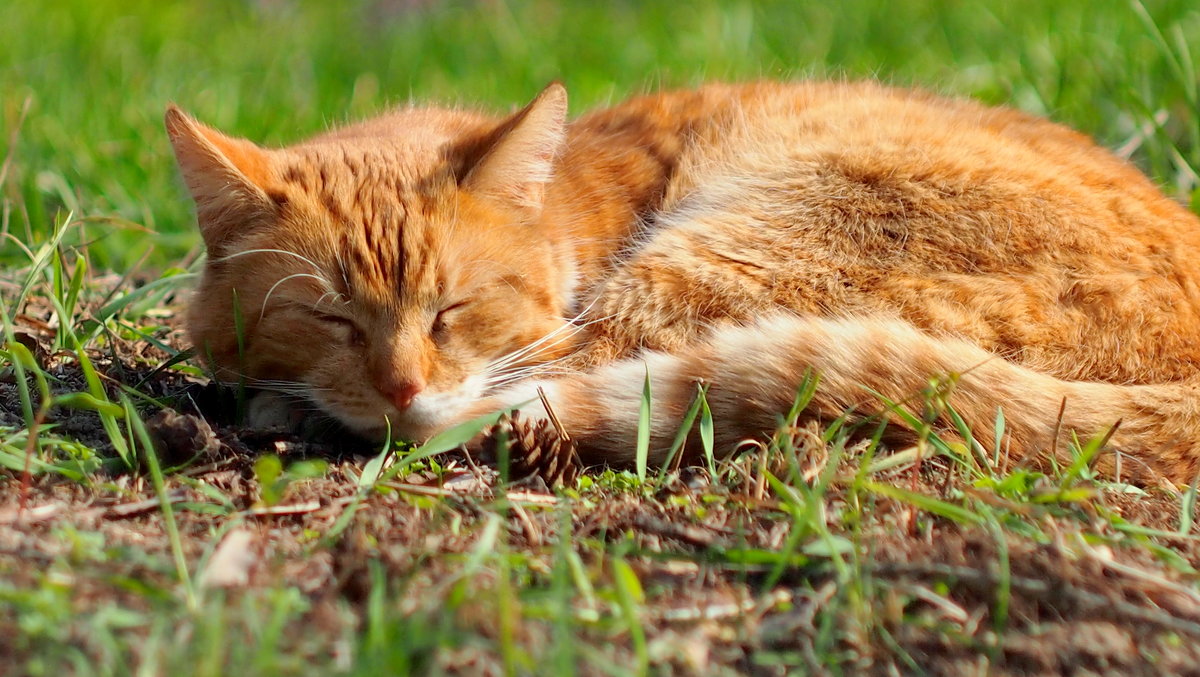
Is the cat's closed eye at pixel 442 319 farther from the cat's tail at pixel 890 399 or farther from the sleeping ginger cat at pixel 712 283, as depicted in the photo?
the cat's tail at pixel 890 399

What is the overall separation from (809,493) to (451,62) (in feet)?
16.0

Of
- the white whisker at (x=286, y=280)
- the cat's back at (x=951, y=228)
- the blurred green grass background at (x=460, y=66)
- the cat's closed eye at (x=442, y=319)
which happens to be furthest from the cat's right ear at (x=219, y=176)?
the cat's back at (x=951, y=228)

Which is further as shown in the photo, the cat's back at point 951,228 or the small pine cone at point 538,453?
the cat's back at point 951,228

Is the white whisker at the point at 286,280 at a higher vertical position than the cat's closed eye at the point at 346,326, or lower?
higher

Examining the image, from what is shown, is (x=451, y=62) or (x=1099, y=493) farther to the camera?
(x=451, y=62)

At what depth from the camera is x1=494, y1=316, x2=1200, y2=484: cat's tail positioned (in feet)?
7.31

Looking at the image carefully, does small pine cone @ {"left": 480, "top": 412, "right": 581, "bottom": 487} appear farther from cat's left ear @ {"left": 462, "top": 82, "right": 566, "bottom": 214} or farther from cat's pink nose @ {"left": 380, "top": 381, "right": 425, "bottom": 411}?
cat's left ear @ {"left": 462, "top": 82, "right": 566, "bottom": 214}

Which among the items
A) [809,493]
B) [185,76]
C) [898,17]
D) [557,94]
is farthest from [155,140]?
[898,17]

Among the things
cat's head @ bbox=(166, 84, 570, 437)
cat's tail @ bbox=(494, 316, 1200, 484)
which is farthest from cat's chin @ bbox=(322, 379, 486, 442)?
cat's tail @ bbox=(494, 316, 1200, 484)

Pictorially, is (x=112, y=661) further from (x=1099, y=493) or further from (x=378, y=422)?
(x=1099, y=493)

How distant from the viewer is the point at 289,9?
821 cm

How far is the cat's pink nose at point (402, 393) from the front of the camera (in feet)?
7.54

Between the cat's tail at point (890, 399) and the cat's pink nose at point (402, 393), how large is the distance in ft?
1.14

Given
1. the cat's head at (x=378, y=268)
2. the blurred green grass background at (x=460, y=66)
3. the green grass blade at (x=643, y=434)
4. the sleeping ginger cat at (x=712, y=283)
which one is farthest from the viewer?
the blurred green grass background at (x=460, y=66)
